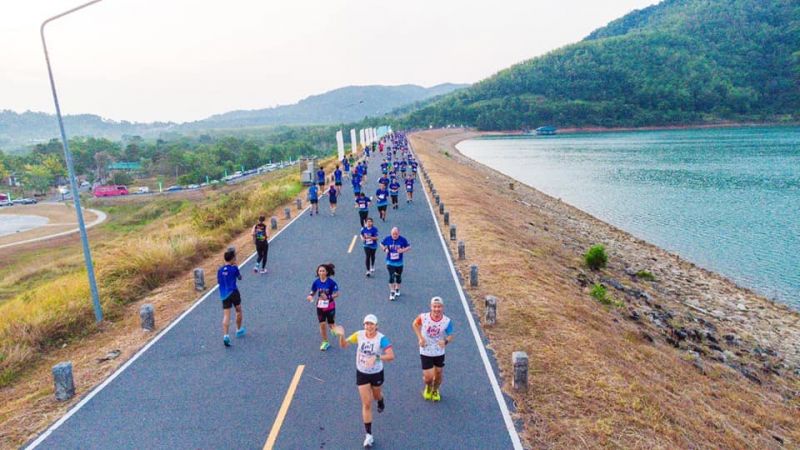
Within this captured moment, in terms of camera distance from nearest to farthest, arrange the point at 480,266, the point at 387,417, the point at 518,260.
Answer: the point at 387,417 < the point at 480,266 < the point at 518,260

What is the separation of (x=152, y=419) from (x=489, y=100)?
179755 millimetres

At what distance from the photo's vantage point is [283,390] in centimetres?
844

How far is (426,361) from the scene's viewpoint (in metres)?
7.75

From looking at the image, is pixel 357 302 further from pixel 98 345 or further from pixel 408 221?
pixel 408 221

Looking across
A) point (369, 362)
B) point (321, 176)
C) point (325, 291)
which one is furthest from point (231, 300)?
point (321, 176)

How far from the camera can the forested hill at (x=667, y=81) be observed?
128 metres

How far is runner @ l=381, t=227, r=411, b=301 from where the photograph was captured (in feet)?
39.7

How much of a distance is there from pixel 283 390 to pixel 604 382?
18.0ft

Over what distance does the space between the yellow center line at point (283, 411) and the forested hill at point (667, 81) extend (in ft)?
466

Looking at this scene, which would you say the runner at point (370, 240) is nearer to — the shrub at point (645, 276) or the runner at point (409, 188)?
the runner at point (409, 188)

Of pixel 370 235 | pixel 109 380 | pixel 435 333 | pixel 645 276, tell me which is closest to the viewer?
pixel 435 333

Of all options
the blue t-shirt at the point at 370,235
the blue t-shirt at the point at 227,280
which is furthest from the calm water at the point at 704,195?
the blue t-shirt at the point at 227,280

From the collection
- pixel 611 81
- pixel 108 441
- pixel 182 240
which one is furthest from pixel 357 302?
pixel 611 81

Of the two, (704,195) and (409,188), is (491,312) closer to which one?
(409,188)
